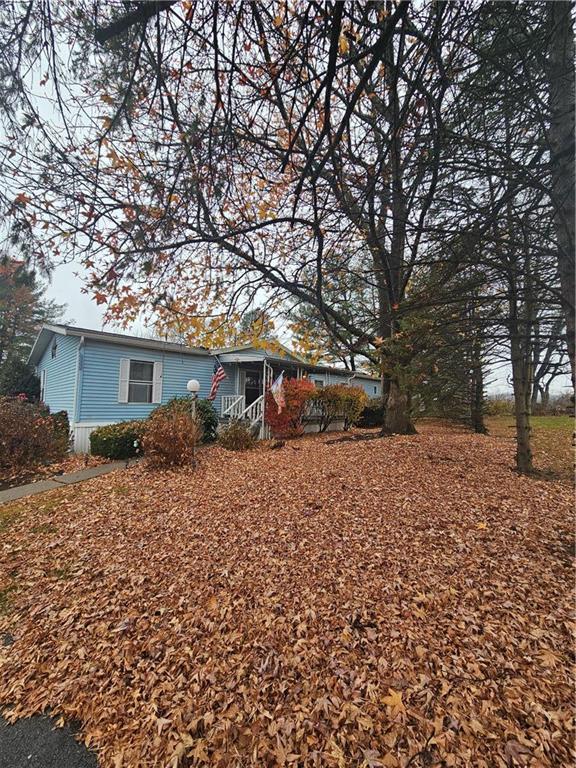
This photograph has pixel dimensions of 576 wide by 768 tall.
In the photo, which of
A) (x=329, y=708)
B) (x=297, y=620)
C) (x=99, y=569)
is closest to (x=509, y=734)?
(x=329, y=708)

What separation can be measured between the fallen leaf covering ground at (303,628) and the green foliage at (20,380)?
44.1 ft

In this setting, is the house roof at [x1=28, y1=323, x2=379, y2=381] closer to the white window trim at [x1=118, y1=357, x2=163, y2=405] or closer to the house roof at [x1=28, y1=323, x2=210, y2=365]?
the house roof at [x1=28, y1=323, x2=210, y2=365]

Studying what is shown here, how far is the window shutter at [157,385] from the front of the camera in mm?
10633

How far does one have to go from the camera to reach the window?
1023 cm

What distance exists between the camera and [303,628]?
219cm

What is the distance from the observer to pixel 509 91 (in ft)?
9.48

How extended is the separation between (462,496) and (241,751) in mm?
3531

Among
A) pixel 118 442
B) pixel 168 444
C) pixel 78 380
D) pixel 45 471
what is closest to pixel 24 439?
pixel 45 471

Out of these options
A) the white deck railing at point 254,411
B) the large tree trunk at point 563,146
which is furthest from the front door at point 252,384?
the large tree trunk at point 563,146

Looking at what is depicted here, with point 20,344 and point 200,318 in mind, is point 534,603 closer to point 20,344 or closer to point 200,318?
point 200,318

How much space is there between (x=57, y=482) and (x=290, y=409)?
20.3ft

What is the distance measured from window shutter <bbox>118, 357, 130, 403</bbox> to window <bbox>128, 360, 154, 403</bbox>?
0.49 ft

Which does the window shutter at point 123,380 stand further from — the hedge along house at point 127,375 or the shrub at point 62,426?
the shrub at point 62,426

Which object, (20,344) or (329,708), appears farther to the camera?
(20,344)
